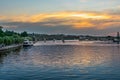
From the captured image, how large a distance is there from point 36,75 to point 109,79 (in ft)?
39.1

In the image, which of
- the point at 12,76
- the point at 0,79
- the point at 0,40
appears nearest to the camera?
the point at 0,79

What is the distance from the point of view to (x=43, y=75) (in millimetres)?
51062

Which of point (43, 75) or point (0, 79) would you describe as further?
point (43, 75)

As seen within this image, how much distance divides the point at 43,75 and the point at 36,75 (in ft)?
3.75

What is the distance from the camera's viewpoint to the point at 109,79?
47469 mm

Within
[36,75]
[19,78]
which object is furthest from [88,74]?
[19,78]

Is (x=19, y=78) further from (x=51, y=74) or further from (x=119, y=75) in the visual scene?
(x=119, y=75)

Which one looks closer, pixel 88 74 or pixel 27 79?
pixel 27 79

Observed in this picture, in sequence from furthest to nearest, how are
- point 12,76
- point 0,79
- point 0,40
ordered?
1. point 0,40
2. point 12,76
3. point 0,79

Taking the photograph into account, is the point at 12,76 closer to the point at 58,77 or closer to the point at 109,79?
the point at 58,77

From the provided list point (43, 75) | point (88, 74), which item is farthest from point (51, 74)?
point (88, 74)

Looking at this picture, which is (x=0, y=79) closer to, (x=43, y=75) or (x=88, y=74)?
(x=43, y=75)

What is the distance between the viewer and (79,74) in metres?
52.5

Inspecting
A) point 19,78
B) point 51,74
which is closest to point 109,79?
point 51,74
